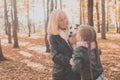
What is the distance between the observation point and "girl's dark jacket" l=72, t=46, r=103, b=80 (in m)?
4.57

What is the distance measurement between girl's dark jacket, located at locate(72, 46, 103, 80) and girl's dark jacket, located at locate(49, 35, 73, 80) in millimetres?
259

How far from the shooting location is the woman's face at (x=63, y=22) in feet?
16.0

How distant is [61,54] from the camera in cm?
489

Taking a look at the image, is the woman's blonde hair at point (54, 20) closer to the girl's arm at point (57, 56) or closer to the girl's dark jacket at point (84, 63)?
the girl's arm at point (57, 56)

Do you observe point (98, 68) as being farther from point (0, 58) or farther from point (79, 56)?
point (0, 58)

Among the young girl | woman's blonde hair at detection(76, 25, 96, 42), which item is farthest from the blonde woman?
woman's blonde hair at detection(76, 25, 96, 42)

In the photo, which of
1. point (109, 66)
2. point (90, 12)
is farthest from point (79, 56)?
point (90, 12)

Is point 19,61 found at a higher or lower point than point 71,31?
lower

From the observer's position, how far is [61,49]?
4.90 meters

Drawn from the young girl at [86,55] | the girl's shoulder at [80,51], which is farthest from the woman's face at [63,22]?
the girl's shoulder at [80,51]

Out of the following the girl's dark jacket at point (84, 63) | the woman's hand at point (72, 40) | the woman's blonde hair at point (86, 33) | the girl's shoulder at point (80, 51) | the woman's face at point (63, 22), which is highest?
the woman's face at point (63, 22)

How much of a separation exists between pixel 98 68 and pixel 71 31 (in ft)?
2.55

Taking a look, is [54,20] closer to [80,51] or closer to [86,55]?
[80,51]

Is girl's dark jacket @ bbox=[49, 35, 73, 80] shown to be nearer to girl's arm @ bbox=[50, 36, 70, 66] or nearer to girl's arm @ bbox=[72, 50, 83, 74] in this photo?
girl's arm @ bbox=[50, 36, 70, 66]
